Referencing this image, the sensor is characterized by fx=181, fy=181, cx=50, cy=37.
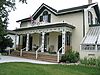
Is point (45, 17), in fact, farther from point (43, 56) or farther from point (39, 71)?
point (39, 71)

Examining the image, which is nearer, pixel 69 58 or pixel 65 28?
pixel 69 58

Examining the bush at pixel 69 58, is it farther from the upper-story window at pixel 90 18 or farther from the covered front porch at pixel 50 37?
the upper-story window at pixel 90 18

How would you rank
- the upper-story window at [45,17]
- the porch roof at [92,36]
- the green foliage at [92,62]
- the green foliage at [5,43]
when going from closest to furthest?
the green foliage at [92,62] → the porch roof at [92,36] → the upper-story window at [45,17] → the green foliage at [5,43]

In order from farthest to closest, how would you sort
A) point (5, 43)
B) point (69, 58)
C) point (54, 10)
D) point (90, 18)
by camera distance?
1. point (5, 43)
2. point (54, 10)
3. point (90, 18)
4. point (69, 58)

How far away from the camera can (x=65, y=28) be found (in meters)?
26.5

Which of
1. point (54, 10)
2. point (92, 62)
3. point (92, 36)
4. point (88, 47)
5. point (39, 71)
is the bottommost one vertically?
point (39, 71)

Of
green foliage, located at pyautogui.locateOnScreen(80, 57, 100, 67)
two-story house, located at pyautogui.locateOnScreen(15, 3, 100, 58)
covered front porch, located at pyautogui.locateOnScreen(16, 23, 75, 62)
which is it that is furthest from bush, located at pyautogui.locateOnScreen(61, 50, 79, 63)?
green foliage, located at pyautogui.locateOnScreen(80, 57, 100, 67)

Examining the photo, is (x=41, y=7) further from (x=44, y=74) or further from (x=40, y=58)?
(x=44, y=74)

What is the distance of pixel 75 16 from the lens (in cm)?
2884

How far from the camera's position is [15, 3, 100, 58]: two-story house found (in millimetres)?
26641

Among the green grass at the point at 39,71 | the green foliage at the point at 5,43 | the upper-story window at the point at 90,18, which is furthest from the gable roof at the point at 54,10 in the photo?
the green grass at the point at 39,71

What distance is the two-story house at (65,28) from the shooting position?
2664 centimetres

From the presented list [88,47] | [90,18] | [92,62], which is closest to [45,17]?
[90,18]

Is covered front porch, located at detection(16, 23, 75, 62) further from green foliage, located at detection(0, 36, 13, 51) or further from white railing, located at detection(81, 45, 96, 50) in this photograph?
green foliage, located at detection(0, 36, 13, 51)
